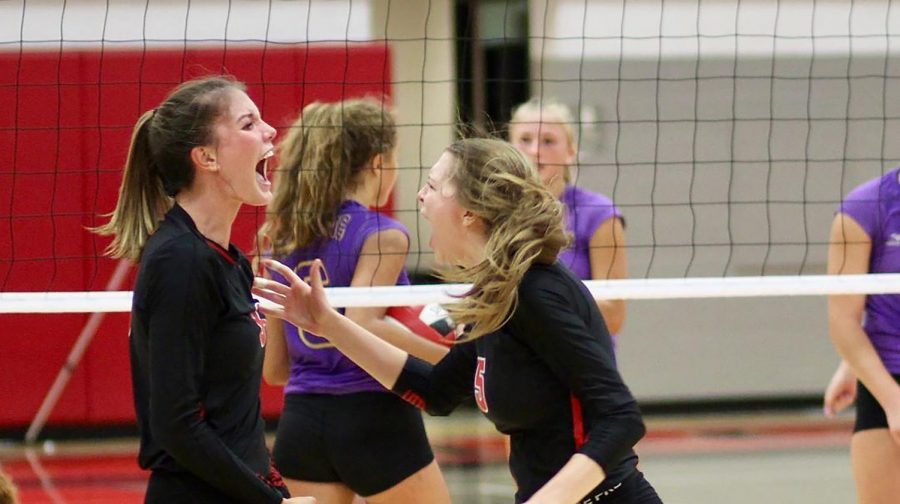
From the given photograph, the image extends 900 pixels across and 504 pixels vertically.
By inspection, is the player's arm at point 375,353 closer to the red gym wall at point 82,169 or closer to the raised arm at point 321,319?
the raised arm at point 321,319

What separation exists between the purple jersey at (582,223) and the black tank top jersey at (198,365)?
2095 mm

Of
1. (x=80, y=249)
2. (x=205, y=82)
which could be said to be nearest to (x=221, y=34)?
(x=80, y=249)

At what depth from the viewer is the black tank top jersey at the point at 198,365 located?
227 cm

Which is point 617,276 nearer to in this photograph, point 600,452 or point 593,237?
point 593,237

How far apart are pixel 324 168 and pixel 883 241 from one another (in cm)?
165

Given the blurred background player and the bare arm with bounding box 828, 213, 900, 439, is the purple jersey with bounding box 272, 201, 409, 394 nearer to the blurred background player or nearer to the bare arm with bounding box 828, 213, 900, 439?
the blurred background player

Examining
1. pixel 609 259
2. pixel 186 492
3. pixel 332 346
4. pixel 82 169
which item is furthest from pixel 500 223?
pixel 82 169

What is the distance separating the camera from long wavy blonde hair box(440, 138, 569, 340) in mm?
2553

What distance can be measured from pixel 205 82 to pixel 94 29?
5.70 metres

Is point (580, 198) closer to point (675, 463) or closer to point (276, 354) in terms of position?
point (276, 354)

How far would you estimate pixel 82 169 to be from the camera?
301 inches

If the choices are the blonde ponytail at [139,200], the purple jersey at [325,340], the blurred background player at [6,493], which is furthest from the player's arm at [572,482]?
the purple jersey at [325,340]

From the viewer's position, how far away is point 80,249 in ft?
25.7

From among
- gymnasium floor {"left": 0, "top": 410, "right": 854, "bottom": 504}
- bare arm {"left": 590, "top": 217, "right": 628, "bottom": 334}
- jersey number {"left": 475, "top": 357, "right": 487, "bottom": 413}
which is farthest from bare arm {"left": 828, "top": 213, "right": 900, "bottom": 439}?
gymnasium floor {"left": 0, "top": 410, "right": 854, "bottom": 504}
